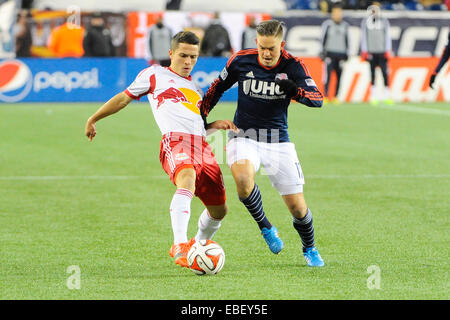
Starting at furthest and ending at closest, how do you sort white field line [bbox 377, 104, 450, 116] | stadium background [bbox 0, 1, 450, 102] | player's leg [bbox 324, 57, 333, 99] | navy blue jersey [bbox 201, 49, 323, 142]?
player's leg [bbox 324, 57, 333, 99]
stadium background [bbox 0, 1, 450, 102]
white field line [bbox 377, 104, 450, 116]
navy blue jersey [bbox 201, 49, 323, 142]

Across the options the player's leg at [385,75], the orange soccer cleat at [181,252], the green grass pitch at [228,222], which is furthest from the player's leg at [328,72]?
the orange soccer cleat at [181,252]

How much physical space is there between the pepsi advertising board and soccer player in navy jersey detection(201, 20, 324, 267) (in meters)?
17.3

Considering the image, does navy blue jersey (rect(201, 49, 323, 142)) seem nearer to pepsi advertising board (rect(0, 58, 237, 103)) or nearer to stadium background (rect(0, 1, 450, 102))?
pepsi advertising board (rect(0, 58, 237, 103))

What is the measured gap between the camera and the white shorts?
714cm

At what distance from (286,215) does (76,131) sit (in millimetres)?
9361

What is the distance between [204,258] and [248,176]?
35.8 inches

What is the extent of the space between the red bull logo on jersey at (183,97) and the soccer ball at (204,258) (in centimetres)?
124

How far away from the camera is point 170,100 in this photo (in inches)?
286

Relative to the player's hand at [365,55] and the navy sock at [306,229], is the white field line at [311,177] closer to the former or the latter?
the navy sock at [306,229]

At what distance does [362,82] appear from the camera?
26.7 meters

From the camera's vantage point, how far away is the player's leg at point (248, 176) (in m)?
7.17

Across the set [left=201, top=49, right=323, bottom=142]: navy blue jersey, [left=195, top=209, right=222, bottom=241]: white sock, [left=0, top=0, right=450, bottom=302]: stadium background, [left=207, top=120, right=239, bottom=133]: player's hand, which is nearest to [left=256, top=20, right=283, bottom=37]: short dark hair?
[left=201, top=49, right=323, bottom=142]: navy blue jersey

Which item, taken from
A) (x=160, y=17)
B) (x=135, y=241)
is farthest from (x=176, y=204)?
(x=160, y=17)

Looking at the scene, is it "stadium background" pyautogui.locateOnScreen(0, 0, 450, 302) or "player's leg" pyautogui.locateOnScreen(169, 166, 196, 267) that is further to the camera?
"player's leg" pyautogui.locateOnScreen(169, 166, 196, 267)
